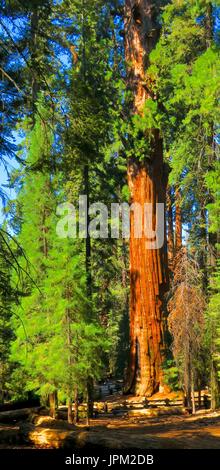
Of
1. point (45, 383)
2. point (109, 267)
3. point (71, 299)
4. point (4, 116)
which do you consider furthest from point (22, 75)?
point (109, 267)

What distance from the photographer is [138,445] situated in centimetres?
756

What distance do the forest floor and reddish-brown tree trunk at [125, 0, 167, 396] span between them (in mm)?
1655

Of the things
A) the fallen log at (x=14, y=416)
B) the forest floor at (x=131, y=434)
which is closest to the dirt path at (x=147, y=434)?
the forest floor at (x=131, y=434)

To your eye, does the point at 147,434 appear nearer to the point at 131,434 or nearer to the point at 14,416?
the point at 131,434

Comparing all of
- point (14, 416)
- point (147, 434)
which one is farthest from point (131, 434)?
point (14, 416)

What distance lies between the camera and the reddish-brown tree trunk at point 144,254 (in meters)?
16.9

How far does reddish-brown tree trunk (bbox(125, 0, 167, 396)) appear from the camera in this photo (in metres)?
16.9

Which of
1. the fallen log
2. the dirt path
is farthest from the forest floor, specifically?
the fallen log

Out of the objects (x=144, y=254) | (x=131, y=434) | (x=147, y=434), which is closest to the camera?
(x=131, y=434)

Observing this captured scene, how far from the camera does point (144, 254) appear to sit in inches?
687

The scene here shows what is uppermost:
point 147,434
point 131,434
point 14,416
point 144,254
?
point 144,254

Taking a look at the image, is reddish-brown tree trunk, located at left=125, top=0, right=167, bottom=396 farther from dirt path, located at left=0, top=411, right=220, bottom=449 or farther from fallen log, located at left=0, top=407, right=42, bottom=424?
fallen log, located at left=0, top=407, right=42, bottom=424

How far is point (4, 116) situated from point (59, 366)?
7.94 meters

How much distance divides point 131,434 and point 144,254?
9161 millimetres
